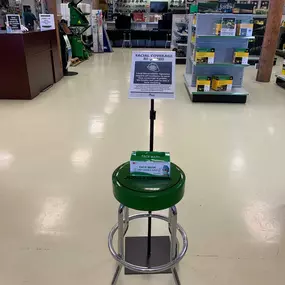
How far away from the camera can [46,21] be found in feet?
19.1

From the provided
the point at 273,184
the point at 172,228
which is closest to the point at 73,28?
the point at 273,184

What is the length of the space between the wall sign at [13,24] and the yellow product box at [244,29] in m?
3.66

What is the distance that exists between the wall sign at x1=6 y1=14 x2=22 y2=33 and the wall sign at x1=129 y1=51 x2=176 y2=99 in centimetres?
402

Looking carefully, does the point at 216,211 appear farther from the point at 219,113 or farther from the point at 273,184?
the point at 219,113

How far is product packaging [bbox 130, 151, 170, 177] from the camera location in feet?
4.68

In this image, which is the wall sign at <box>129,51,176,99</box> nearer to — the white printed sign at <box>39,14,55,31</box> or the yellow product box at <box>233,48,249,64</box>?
the yellow product box at <box>233,48,249,64</box>

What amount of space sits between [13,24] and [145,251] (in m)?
4.46

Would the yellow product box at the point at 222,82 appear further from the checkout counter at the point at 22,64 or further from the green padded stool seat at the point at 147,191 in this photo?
the green padded stool seat at the point at 147,191

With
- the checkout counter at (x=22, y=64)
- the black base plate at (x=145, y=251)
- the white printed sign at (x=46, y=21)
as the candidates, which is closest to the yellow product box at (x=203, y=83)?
the checkout counter at (x=22, y=64)

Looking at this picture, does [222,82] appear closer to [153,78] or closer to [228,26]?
[228,26]

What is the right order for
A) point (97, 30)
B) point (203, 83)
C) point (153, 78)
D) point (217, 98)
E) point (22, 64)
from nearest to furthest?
point (153, 78), point (22, 64), point (203, 83), point (217, 98), point (97, 30)

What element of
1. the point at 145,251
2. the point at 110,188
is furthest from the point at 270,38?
the point at 145,251

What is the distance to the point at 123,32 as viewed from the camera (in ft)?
43.2

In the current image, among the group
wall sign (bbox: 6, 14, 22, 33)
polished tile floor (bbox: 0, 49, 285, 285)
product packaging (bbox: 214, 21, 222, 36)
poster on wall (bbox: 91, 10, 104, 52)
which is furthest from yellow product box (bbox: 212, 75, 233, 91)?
poster on wall (bbox: 91, 10, 104, 52)
